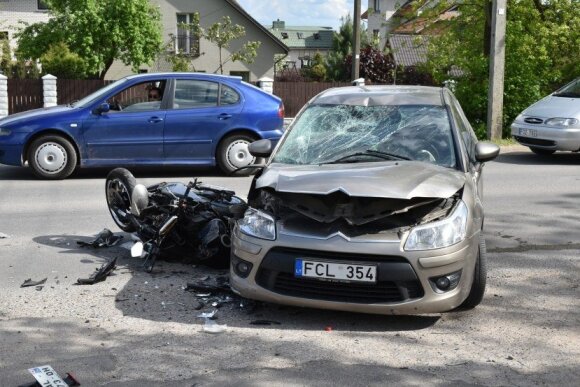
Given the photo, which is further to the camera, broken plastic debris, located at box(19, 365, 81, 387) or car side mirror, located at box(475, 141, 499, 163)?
car side mirror, located at box(475, 141, 499, 163)

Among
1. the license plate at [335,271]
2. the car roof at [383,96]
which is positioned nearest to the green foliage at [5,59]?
the car roof at [383,96]

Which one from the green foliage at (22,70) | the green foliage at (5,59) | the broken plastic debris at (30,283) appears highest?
the green foliage at (5,59)

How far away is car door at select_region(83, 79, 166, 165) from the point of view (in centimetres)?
1275

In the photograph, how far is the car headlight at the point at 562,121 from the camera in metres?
14.9

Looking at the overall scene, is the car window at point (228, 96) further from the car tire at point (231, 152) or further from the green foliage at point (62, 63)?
the green foliage at point (62, 63)

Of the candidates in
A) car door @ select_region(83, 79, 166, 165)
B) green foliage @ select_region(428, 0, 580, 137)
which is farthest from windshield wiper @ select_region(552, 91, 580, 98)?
car door @ select_region(83, 79, 166, 165)

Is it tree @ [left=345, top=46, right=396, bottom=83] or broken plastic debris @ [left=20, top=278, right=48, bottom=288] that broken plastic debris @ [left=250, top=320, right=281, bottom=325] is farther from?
tree @ [left=345, top=46, right=396, bottom=83]

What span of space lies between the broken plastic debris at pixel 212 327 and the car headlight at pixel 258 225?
2.20 feet

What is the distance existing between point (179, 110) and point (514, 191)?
530 centimetres

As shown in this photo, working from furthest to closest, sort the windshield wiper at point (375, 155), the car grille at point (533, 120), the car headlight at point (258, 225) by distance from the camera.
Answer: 1. the car grille at point (533, 120)
2. the windshield wiper at point (375, 155)
3. the car headlight at point (258, 225)

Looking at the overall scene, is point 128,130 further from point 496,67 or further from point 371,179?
point 496,67

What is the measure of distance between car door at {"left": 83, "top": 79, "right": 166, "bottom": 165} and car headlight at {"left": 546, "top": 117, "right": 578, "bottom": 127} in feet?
23.5

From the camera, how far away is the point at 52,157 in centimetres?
1282

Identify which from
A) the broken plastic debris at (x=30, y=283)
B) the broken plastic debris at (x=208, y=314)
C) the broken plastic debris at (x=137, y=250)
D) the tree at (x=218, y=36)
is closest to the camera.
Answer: the broken plastic debris at (x=208, y=314)
